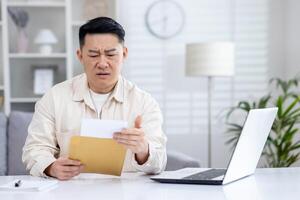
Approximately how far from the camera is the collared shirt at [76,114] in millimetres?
2166

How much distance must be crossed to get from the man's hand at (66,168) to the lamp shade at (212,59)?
7.09 feet

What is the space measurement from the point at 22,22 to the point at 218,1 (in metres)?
1.59

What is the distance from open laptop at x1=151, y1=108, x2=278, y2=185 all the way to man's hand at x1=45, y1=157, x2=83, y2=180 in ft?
0.86

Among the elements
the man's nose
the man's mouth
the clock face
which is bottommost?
the man's mouth

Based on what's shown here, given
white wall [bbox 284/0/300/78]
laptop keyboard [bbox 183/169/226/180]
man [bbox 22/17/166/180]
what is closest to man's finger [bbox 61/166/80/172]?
man [bbox 22/17/166/180]

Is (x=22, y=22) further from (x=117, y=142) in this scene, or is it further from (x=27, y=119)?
(x=117, y=142)

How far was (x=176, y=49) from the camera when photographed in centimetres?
456

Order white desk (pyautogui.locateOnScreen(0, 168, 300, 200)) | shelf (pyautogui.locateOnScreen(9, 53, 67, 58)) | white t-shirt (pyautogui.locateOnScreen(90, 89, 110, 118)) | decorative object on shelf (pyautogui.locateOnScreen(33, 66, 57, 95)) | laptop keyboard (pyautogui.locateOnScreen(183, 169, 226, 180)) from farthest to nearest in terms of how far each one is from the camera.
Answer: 1. decorative object on shelf (pyautogui.locateOnScreen(33, 66, 57, 95))
2. shelf (pyautogui.locateOnScreen(9, 53, 67, 58))
3. white t-shirt (pyautogui.locateOnScreen(90, 89, 110, 118))
4. laptop keyboard (pyautogui.locateOnScreen(183, 169, 226, 180))
5. white desk (pyautogui.locateOnScreen(0, 168, 300, 200))

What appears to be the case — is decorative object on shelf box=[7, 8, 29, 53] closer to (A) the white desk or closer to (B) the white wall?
(B) the white wall

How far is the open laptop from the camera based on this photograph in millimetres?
1747

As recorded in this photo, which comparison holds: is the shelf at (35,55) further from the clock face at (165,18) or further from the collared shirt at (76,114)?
the collared shirt at (76,114)

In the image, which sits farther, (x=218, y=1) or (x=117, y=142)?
(x=218, y=1)

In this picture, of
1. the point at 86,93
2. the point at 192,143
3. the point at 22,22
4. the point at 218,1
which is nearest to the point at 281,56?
the point at 218,1

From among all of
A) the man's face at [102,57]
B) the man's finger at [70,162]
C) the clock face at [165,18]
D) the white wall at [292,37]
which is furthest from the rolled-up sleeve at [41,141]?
the white wall at [292,37]
